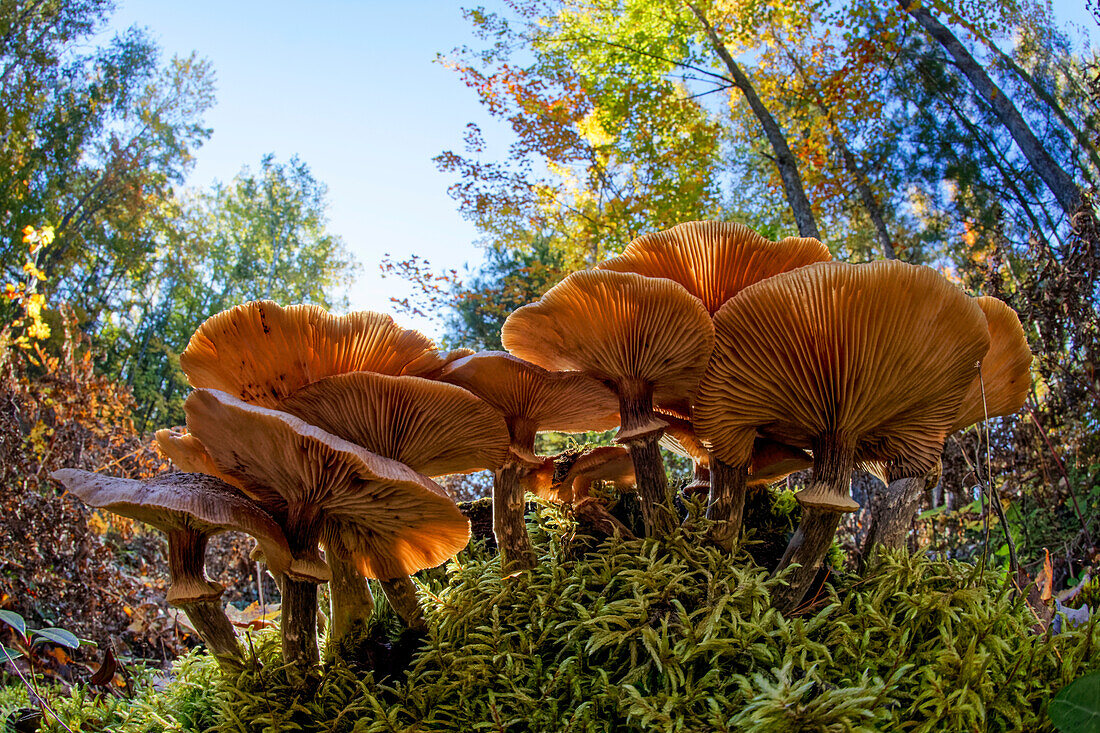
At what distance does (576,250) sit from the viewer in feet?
36.6

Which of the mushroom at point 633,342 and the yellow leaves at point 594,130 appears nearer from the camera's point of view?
the mushroom at point 633,342

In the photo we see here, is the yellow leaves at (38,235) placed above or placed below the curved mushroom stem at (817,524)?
above

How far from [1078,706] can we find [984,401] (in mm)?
813

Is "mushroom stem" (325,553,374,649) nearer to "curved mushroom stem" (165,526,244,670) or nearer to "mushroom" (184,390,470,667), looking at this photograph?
"mushroom" (184,390,470,667)

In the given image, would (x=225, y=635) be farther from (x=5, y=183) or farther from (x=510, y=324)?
(x=5, y=183)

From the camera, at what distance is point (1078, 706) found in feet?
4.38

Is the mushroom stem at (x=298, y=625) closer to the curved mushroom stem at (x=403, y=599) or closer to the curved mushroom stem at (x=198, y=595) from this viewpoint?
the curved mushroom stem at (x=198, y=595)

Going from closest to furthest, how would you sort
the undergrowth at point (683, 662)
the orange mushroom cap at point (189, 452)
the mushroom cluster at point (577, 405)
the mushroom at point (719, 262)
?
the undergrowth at point (683, 662), the mushroom cluster at point (577, 405), the mushroom at point (719, 262), the orange mushroom cap at point (189, 452)

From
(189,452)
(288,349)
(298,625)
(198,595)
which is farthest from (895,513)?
(189,452)

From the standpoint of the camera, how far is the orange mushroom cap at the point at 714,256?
73.1 inches

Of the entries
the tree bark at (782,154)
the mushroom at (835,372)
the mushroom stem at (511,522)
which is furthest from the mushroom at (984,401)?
Answer: the tree bark at (782,154)

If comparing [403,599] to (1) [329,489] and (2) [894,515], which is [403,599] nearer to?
(1) [329,489]

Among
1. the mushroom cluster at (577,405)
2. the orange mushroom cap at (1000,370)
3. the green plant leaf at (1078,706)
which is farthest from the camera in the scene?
the orange mushroom cap at (1000,370)

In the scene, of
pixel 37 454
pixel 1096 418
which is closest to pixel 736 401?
pixel 1096 418
